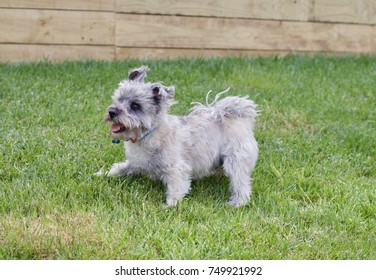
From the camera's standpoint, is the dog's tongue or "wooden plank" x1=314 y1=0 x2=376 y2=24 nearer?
the dog's tongue

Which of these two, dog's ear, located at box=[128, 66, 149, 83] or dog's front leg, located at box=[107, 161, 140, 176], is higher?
dog's ear, located at box=[128, 66, 149, 83]

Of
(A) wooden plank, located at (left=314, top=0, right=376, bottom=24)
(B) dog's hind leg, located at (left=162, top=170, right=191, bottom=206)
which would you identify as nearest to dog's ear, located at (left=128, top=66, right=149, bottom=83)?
(B) dog's hind leg, located at (left=162, top=170, right=191, bottom=206)

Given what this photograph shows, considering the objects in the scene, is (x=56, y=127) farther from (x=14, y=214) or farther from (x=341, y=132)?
(x=341, y=132)

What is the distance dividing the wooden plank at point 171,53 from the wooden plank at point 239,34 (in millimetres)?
56

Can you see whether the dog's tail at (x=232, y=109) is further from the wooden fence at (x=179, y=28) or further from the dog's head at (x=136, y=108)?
the wooden fence at (x=179, y=28)

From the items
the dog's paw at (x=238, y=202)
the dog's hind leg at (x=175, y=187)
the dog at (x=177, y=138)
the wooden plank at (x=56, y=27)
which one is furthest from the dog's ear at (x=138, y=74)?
the wooden plank at (x=56, y=27)

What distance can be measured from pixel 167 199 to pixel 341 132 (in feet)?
7.96

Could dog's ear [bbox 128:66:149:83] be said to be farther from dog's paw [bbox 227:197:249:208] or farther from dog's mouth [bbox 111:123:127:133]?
dog's paw [bbox 227:197:249:208]

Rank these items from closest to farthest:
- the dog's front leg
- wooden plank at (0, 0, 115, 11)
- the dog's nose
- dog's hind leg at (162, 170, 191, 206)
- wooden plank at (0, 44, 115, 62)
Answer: the dog's nose
dog's hind leg at (162, 170, 191, 206)
the dog's front leg
wooden plank at (0, 0, 115, 11)
wooden plank at (0, 44, 115, 62)

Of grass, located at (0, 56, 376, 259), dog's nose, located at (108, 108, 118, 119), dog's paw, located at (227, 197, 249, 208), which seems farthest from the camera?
dog's paw, located at (227, 197, 249, 208)

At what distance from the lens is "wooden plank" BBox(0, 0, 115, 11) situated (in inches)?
284

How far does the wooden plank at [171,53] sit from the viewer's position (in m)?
7.83

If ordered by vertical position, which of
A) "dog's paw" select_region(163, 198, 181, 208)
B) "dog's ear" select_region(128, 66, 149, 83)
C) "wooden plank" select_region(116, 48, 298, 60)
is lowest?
"dog's paw" select_region(163, 198, 181, 208)

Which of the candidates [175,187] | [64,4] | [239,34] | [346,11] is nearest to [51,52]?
[64,4]
